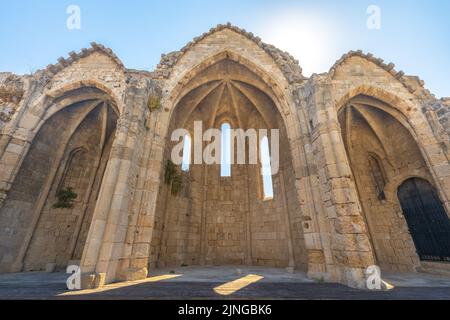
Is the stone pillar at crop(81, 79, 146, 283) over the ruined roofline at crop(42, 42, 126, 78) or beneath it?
beneath

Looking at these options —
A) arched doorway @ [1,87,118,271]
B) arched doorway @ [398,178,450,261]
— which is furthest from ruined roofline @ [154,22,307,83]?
arched doorway @ [398,178,450,261]

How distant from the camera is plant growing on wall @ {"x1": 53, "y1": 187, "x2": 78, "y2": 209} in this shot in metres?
8.63

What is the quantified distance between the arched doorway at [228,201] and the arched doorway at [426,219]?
6.28 meters

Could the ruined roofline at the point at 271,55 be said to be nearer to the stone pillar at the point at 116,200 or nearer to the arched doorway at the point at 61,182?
the arched doorway at the point at 61,182

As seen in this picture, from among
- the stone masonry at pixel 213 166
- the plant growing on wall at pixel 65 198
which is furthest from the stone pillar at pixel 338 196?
the plant growing on wall at pixel 65 198

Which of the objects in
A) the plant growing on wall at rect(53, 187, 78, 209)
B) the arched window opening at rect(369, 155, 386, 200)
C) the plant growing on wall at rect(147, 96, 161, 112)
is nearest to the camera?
the plant growing on wall at rect(147, 96, 161, 112)

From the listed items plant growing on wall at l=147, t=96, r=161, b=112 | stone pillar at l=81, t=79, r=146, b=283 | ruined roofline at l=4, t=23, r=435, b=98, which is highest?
ruined roofline at l=4, t=23, r=435, b=98

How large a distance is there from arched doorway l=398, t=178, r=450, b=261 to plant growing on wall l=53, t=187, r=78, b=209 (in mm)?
16611

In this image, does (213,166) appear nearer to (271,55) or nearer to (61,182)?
(271,55)

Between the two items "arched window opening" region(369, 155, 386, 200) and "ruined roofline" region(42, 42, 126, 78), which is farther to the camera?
"arched window opening" region(369, 155, 386, 200)

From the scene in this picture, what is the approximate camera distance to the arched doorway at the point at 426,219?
26.2ft

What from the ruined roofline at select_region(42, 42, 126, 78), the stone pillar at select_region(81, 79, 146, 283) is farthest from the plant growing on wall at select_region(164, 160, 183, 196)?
the ruined roofline at select_region(42, 42, 126, 78)

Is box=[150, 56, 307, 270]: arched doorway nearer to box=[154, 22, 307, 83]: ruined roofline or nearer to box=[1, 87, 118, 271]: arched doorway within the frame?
box=[154, 22, 307, 83]: ruined roofline

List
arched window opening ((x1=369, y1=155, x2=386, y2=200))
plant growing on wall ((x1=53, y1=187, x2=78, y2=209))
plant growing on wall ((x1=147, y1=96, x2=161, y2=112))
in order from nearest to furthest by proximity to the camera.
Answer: plant growing on wall ((x1=147, y1=96, x2=161, y2=112)) → plant growing on wall ((x1=53, y1=187, x2=78, y2=209)) → arched window opening ((x1=369, y1=155, x2=386, y2=200))
